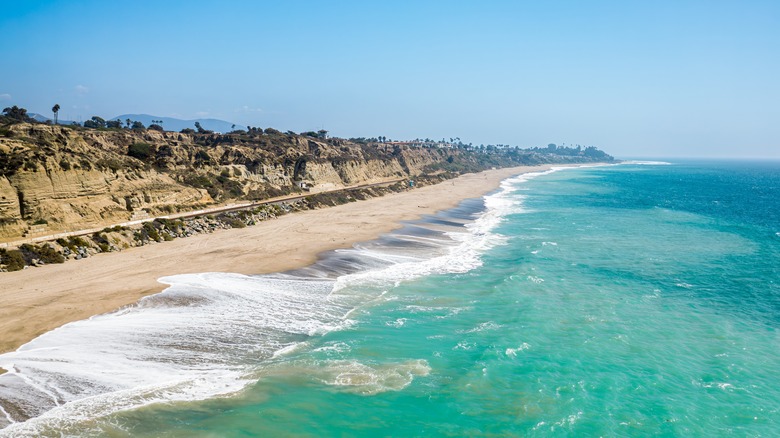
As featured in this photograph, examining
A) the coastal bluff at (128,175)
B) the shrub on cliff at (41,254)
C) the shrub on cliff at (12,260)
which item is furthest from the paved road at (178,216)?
the shrub on cliff at (12,260)

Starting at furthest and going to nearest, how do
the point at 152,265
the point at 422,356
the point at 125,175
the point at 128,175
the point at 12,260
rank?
1. the point at 128,175
2. the point at 125,175
3. the point at 152,265
4. the point at 12,260
5. the point at 422,356

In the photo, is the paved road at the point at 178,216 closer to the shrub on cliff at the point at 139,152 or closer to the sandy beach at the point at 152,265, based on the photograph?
the sandy beach at the point at 152,265

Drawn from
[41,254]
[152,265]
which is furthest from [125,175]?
[152,265]

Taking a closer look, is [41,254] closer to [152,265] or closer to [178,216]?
[152,265]

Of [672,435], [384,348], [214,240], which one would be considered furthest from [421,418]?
[214,240]

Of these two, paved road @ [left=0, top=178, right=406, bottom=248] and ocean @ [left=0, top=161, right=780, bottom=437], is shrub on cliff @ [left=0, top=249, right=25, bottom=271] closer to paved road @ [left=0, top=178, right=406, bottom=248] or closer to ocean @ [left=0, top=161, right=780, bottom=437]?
paved road @ [left=0, top=178, right=406, bottom=248]

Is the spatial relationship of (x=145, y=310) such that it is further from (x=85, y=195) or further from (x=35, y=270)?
(x=85, y=195)
